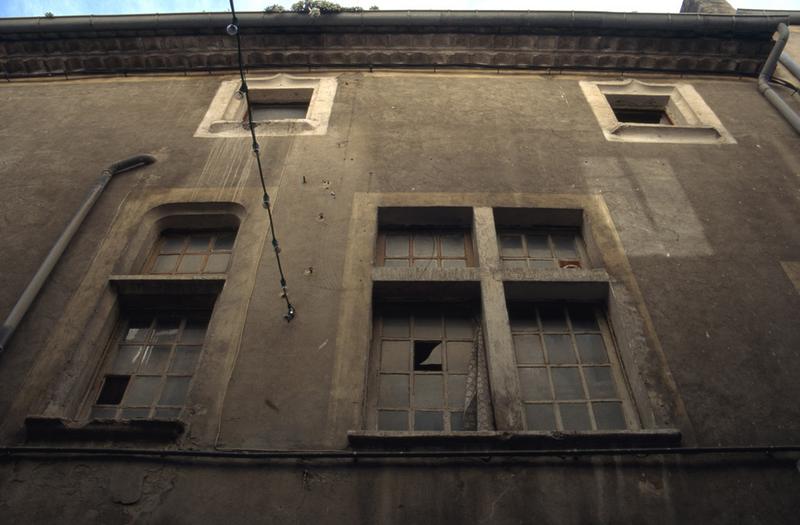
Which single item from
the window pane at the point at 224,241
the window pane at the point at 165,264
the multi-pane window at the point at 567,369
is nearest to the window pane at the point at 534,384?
the multi-pane window at the point at 567,369

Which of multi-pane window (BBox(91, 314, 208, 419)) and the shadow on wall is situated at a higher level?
the shadow on wall

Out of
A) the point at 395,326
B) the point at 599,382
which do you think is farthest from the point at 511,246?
the point at 599,382

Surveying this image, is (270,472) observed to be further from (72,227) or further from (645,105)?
(645,105)

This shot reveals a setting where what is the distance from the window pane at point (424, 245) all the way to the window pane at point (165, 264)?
257 cm

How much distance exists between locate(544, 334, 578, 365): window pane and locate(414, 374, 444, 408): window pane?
3.34 ft

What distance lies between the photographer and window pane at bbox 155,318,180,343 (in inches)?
177

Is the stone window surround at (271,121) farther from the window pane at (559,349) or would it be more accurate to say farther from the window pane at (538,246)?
the window pane at (559,349)

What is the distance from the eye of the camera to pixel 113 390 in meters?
4.14

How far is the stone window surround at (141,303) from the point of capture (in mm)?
3486

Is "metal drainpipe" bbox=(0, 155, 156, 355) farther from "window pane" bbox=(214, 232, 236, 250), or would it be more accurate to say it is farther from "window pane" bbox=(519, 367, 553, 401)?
"window pane" bbox=(519, 367, 553, 401)

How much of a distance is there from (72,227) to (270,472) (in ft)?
11.0

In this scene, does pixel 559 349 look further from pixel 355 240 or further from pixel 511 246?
pixel 355 240

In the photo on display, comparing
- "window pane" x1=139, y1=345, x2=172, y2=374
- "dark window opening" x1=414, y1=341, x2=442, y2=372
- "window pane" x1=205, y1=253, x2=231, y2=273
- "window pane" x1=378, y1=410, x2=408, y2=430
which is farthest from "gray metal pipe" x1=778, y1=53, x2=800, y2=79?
"window pane" x1=139, y1=345, x2=172, y2=374

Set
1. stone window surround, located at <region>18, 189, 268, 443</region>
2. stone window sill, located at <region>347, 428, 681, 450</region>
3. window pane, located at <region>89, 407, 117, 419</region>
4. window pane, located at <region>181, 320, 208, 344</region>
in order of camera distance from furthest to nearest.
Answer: window pane, located at <region>181, 320, 208, 344</region> → window pane, located at <region>89, 407, 117, 419</region> → stone window surround, located at <region>18, 189, 268, 443</region> → stone window sill, located at <region>347, 428, 681, 450</region>
